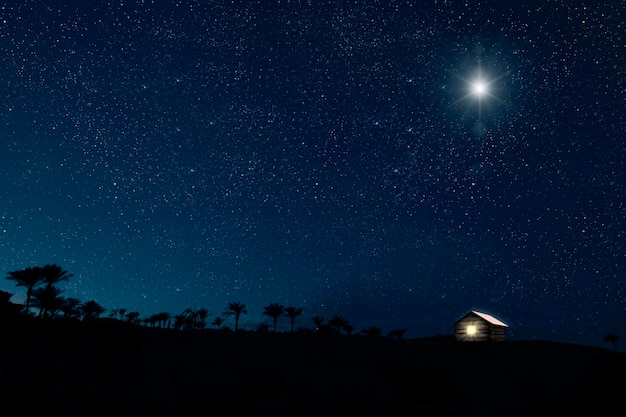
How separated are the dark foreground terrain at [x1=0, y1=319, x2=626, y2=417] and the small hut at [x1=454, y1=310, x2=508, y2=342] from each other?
25.9 ft

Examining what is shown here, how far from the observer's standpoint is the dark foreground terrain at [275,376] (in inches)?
903

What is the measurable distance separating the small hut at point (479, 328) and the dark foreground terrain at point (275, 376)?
791cm

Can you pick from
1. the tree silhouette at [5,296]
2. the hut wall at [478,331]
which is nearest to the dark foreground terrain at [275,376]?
the tree silhouette at [5,296]

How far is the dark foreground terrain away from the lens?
2294 centimetres

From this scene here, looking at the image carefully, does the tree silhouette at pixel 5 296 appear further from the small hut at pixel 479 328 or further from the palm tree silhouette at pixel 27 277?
the small hut at pixel 479 328

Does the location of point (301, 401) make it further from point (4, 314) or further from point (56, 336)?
point (4, 314)

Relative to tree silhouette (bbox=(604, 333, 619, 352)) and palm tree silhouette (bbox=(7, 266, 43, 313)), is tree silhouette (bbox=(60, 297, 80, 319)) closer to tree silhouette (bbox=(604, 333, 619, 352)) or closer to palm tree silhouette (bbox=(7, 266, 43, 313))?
palm tree silhouette (bbox=(7, 266, 43, 313))

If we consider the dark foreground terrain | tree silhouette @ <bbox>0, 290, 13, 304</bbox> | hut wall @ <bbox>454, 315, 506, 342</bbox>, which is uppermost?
tree silhouette @ <bbox>0, 290, 13, 304</bbox>

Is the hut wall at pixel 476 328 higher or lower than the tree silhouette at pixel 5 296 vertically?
lower

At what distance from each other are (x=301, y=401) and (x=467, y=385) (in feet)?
43.8

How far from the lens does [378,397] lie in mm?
26359

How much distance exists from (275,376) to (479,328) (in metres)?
29.2

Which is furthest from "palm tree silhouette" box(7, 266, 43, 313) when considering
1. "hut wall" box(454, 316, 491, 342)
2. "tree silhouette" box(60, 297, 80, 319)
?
"hut wall" box(454, 316, 491, 342)

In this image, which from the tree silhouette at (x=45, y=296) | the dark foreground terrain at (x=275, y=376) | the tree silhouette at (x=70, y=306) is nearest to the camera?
the dark foreground terrain at (x=275, y=376)
